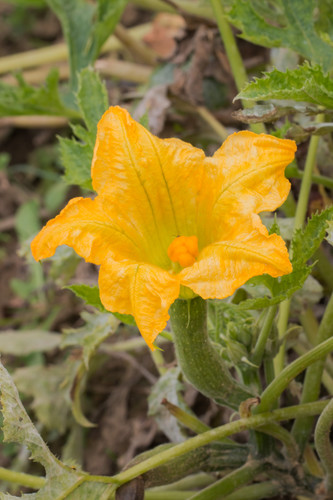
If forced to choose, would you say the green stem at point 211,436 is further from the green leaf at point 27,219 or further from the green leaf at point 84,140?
the green leaf at point 27,219

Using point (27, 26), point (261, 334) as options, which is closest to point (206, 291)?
point (261, 334)

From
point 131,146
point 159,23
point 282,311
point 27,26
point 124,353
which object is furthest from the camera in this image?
point 27,26

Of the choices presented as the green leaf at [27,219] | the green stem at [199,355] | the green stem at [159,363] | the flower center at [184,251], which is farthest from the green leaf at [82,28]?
the green stem at [199,355]

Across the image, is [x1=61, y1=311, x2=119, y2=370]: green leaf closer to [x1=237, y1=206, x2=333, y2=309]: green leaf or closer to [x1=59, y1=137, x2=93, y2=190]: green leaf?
[x1=59, y1=137, x2=93, y2=190]: green leaf

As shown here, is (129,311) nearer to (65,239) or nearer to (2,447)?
(65,239)

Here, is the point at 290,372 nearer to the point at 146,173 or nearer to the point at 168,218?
the point at 168,218

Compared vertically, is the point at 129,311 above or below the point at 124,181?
below
